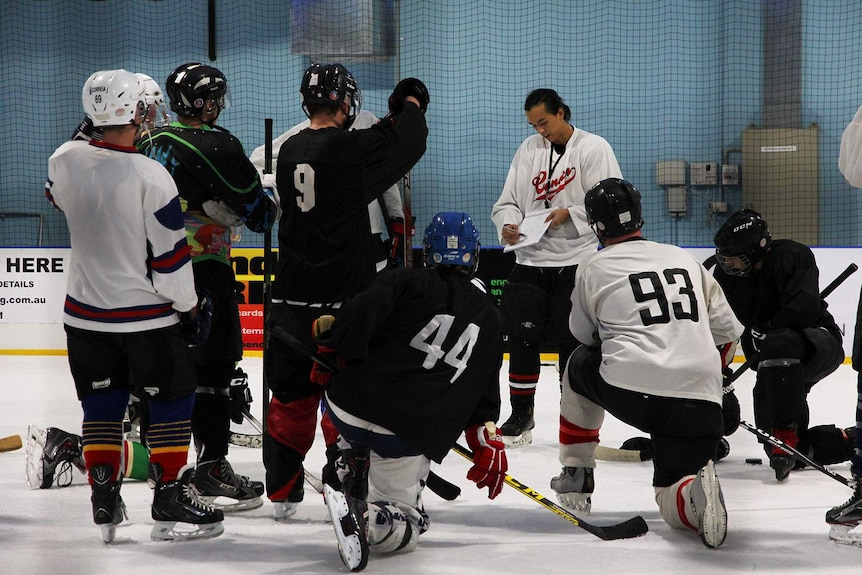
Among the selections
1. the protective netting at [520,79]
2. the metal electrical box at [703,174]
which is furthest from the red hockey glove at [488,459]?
the metal electrical box at [703,174]

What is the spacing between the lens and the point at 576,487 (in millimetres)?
2889

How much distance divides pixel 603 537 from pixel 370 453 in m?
0.65

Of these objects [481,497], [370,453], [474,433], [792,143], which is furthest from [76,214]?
[792,143]

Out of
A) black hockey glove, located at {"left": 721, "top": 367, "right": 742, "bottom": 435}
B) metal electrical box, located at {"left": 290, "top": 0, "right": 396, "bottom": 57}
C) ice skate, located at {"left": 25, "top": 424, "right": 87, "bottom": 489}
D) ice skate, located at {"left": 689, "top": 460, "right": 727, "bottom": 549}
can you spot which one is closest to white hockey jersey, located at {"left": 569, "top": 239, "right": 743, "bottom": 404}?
ice skate, located at {"left": 689, "top": 460, "right": 727, "bottom": 549}

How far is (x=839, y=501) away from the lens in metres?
3.12

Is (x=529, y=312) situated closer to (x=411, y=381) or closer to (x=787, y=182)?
(x=411, y=381)

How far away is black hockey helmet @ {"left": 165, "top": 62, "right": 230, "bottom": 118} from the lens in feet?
9.71

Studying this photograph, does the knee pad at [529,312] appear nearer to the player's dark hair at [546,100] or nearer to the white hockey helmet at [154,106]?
the player's dark hair at [546,100]

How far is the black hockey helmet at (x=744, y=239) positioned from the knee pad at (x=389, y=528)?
1.59 metres

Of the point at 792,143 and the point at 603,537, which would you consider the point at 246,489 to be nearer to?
the point at 603,537

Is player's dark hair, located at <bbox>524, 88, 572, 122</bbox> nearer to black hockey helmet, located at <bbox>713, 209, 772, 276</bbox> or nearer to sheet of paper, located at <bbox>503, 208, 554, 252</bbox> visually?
sheet of paper, located at <bbox>503, 208, 554, 252</bbox>

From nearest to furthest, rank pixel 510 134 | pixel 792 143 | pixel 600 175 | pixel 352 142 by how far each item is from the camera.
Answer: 1. pixel 352 142
2. pixel 600 175
3. pixel 792 143
4. pixel 510 134

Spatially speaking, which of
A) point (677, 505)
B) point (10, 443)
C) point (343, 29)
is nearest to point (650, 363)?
Result: point (677, 505)

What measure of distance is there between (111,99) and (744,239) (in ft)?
6.89
